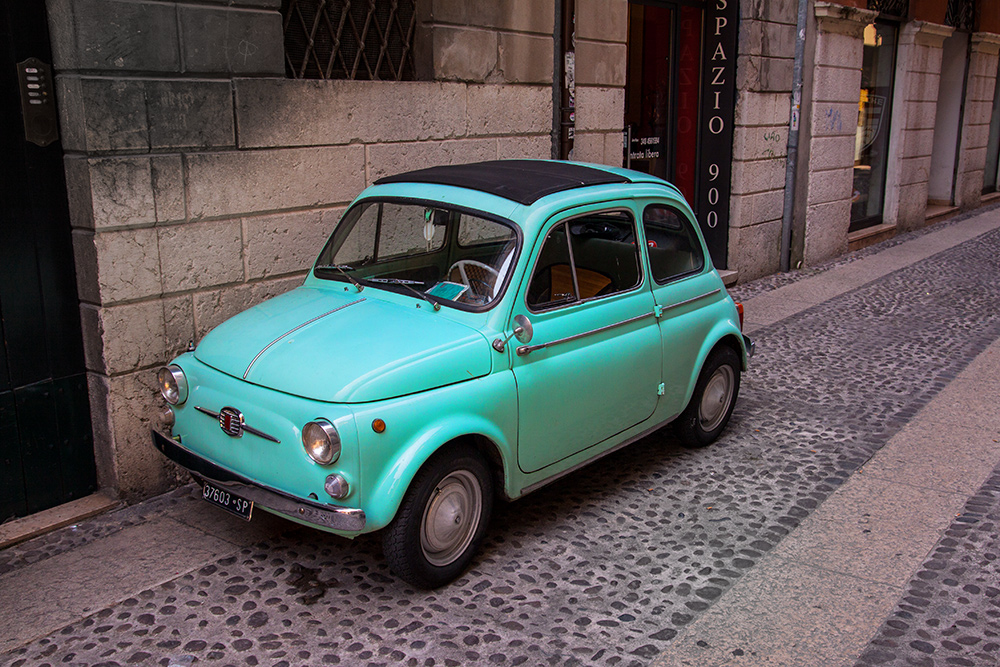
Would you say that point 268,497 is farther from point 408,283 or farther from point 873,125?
point 873,125

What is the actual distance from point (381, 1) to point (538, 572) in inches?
175

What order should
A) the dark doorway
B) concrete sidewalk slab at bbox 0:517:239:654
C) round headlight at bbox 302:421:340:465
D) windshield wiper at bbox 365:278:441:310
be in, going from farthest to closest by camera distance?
the dark doorway, windshield wiper at bbox 365:278:441:310, concrete sidewalk slab at bbox 0:517:239:654, round headlight at bbox 302:421:340:465

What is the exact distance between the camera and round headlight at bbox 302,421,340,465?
3.68 metres

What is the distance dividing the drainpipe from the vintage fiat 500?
6.65 metres

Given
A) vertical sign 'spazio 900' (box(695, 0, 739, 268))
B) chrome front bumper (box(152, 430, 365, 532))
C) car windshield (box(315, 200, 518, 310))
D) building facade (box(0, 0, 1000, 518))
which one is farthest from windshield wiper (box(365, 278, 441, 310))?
vertical sign 'spazio 900' (box(695, 0, 739, 268))

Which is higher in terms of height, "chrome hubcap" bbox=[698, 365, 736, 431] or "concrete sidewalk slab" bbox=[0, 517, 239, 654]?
"chrome hubcap" bbox=[698, 365, 736, 431]

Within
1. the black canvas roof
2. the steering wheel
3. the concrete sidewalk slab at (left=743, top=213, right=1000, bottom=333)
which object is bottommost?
the concrete sidewalk slab at (left=743, top=213, right=1000, bottom=333)

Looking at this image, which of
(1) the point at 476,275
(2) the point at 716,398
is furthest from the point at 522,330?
(2) the point at 716,398

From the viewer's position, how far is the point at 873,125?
14.1m

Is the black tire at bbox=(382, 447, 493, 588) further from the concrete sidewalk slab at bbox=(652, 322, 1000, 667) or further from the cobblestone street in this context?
the concrete sidewalk slab at bbox=(652, 322, 1000, 667)

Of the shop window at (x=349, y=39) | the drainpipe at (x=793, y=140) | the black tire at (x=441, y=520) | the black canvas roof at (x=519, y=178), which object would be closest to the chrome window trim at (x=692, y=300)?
the black canvas roof at (x=519, y=178)

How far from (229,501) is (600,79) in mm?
5983

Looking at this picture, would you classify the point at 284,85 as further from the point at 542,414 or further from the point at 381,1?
the point at 542,414

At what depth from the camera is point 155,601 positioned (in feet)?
13.3
